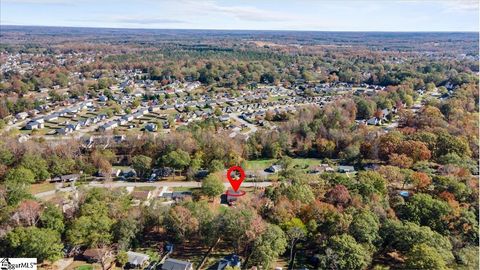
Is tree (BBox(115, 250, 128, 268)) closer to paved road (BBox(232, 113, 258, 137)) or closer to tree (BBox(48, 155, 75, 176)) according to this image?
tree (BBox(48, 155, 75, 176))

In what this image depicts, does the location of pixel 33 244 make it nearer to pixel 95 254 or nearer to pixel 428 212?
pixel 95 254

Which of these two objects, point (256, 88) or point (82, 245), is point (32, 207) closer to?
point (82, 245)

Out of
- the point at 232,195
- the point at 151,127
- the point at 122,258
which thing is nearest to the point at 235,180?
the point at 232,195

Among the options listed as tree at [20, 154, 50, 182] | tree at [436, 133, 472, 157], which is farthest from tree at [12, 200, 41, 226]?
tree at [436, 133, 472, 157]

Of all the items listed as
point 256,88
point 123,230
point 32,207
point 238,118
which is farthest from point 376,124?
point 32,207

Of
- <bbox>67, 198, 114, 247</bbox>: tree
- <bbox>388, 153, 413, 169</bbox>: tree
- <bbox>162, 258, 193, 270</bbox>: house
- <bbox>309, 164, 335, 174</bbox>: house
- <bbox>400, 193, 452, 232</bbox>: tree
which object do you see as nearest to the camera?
<bbox>162, 258, 193, 270</bbox>: house

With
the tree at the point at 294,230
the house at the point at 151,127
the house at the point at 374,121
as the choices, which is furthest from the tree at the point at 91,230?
Answer: the house at the point at 374,121

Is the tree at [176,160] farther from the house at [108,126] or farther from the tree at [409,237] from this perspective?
the house at [108,126]
